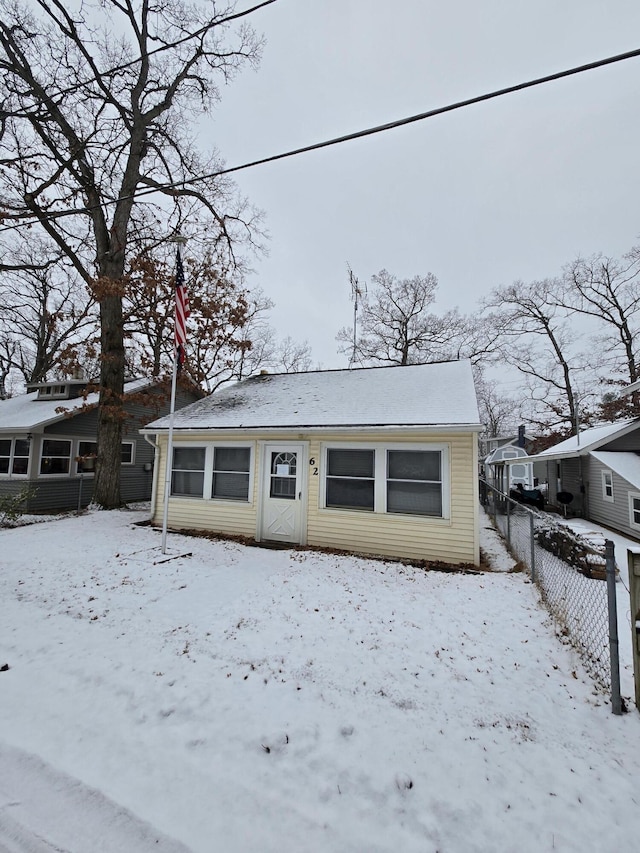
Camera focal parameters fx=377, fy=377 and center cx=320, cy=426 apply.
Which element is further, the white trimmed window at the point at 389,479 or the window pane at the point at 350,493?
the window pane at the point at 350,493

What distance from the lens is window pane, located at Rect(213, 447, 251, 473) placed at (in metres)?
9.33

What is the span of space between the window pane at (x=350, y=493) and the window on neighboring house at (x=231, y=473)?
2210mm

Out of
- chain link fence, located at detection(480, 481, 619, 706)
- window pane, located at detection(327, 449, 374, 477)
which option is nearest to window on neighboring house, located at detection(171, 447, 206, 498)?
window pane, located at detection(327, 449, 374, 477)

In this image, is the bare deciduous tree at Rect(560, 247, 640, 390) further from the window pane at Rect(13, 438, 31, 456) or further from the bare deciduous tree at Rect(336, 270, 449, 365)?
the window pane at Rect(13, 438, 31, 456)

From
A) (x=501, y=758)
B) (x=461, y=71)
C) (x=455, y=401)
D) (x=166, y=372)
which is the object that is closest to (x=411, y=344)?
(x=166, y=372)

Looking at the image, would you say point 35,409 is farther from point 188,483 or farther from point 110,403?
point 188,483

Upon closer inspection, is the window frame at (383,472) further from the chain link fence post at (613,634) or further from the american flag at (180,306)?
the chain link fence post at (613,634)

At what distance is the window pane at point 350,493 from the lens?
317 inches

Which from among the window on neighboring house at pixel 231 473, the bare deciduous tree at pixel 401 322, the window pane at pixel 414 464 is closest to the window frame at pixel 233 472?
the window on neighboring house at pixel 231 473

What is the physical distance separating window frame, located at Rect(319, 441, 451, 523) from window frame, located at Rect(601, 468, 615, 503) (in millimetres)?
8993

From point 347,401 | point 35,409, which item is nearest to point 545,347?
point 347,401

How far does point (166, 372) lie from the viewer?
15172 millimetres

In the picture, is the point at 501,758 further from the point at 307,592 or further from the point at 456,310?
the point at 456,310

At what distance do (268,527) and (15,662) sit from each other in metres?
5.46
